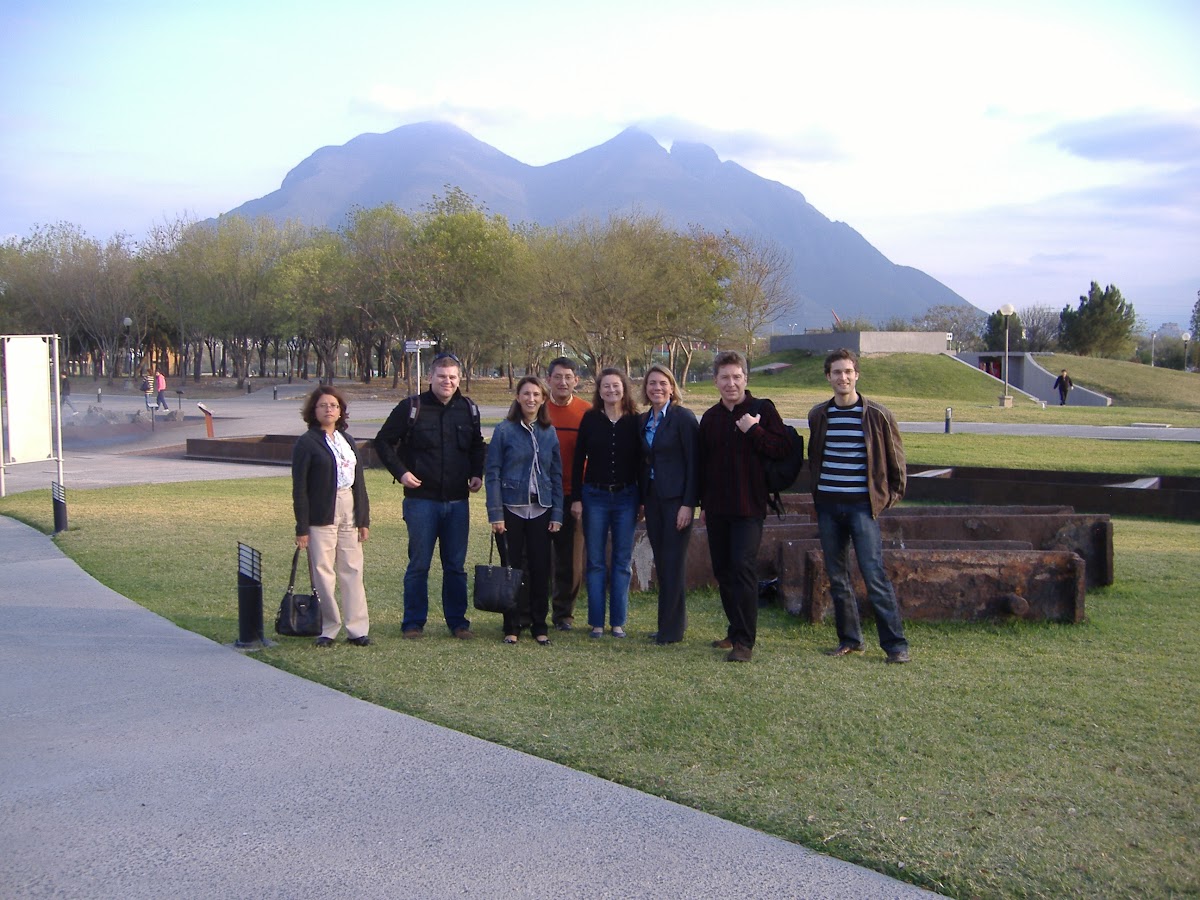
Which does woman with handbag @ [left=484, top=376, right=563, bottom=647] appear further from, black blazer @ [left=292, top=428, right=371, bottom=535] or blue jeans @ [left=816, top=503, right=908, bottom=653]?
blue jeans @ [left=816, top=503, right=908, bottom=653]

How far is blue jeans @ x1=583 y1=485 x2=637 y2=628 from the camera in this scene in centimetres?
677

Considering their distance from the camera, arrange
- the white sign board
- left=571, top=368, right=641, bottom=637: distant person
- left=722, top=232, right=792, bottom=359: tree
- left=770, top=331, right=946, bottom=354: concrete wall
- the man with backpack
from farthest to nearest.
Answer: left=770, top=331, right=946, bottom=354: concrete wall < left=722, top=232, right=792, bottom=359: tree < the white sign board < the man with backpack < left=571, top=368, right=641, bottom=637: distant person

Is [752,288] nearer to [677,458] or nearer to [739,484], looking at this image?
[677,458]

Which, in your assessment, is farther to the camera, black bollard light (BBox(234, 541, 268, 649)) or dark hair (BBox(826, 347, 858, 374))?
black bollard light (BBox(234, 541, 268, 649))

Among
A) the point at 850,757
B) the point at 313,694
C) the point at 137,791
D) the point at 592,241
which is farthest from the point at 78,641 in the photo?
the point at 592,241

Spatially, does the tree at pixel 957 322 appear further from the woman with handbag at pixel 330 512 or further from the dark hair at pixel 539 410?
the woman with handbag at pixel 330 512

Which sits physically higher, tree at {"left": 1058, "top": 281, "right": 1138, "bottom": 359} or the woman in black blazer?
tree at {"left": 1058, "top": 281, "right": 1138, "bottom": 359}

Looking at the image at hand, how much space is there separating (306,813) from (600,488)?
10.5 ft

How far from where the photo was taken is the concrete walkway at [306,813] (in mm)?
3443

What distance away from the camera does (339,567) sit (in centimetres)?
677

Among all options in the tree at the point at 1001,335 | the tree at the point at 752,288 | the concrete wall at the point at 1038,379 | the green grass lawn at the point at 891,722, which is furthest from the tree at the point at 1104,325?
the green grass lawn at the point at 891,722

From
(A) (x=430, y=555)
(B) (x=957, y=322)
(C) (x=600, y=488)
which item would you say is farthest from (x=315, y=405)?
(B) (x=957, y=322)

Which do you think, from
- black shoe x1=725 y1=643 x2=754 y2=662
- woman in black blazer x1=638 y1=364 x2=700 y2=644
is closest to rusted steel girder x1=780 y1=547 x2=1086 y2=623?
black shoe x1=725 y1=643 x2=754 y2=662

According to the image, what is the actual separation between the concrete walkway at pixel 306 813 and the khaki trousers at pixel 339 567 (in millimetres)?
766
